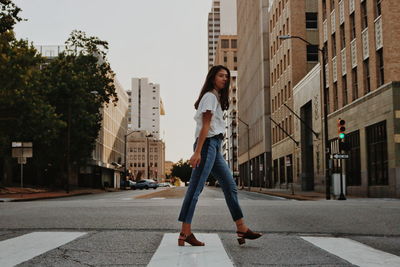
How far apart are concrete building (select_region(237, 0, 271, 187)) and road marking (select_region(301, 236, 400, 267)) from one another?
48787mm

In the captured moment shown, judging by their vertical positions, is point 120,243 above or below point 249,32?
below

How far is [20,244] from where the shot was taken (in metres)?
5.61

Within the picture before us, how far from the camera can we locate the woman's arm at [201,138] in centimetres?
550

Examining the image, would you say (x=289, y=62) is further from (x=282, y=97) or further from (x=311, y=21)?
(x=282, y=97)

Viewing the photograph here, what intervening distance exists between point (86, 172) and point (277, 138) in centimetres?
2765

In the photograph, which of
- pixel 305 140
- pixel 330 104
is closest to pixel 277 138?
pixel 305 140


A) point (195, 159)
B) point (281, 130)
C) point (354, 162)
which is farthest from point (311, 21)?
point (195, 159)

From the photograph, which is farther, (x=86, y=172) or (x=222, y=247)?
(x=86, y=172)

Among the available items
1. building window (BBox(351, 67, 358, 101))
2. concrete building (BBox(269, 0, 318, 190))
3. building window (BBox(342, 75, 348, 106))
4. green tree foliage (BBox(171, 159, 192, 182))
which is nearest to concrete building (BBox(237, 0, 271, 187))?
concrete building (BBox(269, 0, 318, 190))

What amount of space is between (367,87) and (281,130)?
27.6m

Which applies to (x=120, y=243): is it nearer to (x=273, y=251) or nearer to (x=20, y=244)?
(x=20, y=244)

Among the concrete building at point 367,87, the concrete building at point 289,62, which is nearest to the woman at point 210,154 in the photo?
the concrete building at point 367,87

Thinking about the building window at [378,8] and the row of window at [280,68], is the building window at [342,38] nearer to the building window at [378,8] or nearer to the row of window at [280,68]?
the building window at [378,8]

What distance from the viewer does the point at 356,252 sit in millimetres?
5266
